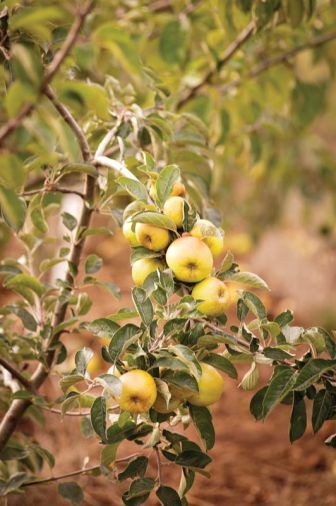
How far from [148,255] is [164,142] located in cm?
31

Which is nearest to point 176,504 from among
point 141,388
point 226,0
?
point 141,388

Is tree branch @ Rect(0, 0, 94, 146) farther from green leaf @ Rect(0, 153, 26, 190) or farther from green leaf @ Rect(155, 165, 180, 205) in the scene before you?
green leaf @ Rect(155, 165, 180, 205)

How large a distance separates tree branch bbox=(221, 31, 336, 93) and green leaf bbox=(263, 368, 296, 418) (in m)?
1.00

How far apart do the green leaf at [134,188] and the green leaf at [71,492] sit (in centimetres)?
57

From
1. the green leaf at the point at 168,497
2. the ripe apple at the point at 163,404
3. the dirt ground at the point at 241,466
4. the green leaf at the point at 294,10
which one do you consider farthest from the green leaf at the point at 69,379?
the green leaf at the point at 294,10

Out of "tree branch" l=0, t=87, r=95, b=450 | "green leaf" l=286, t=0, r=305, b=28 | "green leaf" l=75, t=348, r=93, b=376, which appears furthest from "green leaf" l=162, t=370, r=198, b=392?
"green leaf" l=286, t=0, r=305, b=28

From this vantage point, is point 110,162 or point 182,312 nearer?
point 182,312

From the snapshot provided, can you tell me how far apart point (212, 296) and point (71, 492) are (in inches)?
20.2

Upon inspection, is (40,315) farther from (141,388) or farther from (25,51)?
(25,51)

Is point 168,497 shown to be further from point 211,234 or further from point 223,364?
point 211,234

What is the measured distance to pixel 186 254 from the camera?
693 mm

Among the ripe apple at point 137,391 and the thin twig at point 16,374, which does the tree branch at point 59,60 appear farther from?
the thin twig at point 16,374

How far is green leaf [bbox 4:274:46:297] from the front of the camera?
91cm

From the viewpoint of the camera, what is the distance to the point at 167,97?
1072 mm
